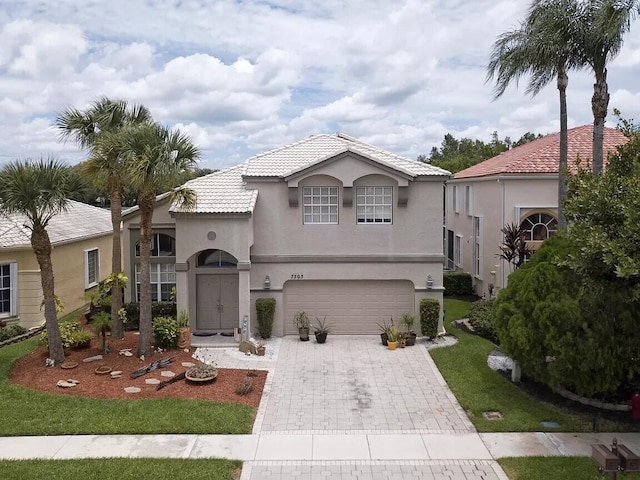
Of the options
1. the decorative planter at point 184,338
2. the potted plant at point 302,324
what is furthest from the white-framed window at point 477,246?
the decorative planter at point 184,338

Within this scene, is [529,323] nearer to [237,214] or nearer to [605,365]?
[605,365]

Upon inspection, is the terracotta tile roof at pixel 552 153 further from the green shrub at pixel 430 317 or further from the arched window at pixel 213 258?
the arched window at pixel 213 258

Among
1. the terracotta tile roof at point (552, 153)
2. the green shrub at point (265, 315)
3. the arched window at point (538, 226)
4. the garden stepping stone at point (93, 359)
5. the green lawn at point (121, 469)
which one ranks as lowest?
the green lawn at point (121, 469)

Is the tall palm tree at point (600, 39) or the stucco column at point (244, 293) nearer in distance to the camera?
the tall palm tree at point (600, 39)

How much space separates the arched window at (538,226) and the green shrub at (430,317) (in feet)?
23.4

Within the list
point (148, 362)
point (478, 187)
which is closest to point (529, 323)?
point (148, 362)

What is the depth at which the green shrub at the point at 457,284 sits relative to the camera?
2823 centimetres

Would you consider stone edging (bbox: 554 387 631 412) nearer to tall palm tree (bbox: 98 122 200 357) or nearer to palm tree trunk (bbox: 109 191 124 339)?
tall palm tree (bbox: 98 122 200 357)

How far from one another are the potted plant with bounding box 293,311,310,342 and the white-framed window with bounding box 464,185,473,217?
41.7ft

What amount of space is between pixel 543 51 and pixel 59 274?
1949cm

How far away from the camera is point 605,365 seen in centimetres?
1184

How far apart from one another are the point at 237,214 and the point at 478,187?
14127mm

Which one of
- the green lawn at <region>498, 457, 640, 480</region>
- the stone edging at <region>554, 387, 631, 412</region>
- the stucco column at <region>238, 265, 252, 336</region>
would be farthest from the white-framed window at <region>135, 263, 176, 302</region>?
the green lawn at <region>498, 457, 640, 480</region>

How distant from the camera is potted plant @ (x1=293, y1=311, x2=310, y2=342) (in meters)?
20.0
